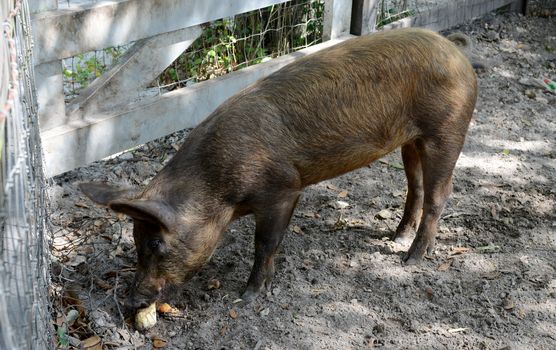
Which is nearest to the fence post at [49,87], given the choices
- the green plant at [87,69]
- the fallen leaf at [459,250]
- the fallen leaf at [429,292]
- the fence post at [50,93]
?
the fence post at [50,93]

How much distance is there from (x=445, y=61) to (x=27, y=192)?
2685 millimetres

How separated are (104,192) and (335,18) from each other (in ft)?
12.1

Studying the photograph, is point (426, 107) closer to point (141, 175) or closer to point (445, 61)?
point (445, 61)

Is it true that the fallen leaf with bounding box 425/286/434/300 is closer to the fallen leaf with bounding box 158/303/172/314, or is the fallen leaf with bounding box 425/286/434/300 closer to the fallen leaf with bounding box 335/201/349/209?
the fallen leaf with bounding box 335/201/349/209

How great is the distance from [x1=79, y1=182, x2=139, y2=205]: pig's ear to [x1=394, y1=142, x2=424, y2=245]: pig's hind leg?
6.25 ft

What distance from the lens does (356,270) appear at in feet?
16.4

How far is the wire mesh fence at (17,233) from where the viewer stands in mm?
2326

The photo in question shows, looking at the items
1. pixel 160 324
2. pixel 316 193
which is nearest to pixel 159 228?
pixel 160 324

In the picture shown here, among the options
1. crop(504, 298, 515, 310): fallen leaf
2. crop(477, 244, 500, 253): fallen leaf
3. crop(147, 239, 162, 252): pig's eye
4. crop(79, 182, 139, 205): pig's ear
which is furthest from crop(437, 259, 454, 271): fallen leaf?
crop(79, 182, 139, 205): pig's ear

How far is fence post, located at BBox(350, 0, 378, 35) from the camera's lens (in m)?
7.36

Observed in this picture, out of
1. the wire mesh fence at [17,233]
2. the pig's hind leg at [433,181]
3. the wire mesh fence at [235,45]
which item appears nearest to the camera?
the wire mesh fence at [17,233]

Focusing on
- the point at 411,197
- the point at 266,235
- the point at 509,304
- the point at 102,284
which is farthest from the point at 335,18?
the point at 102,284

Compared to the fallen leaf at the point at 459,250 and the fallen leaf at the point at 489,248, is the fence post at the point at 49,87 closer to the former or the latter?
the fallen leaf at the point at 459,250

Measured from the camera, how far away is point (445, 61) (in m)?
4.69
